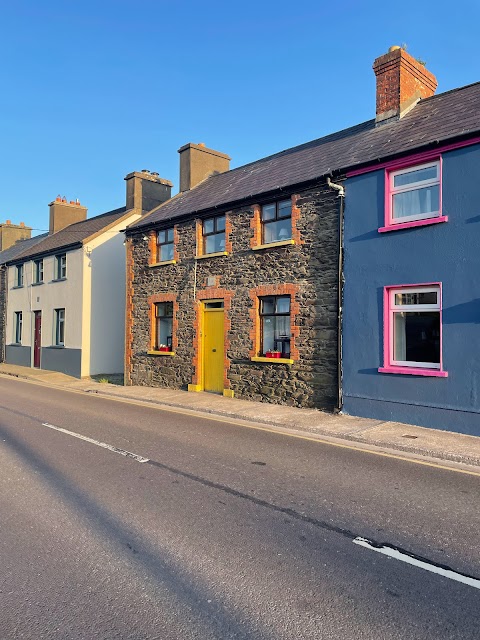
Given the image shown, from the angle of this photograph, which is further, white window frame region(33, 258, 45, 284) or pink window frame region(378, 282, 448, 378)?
white window frame region(33, 258, 45, 284)

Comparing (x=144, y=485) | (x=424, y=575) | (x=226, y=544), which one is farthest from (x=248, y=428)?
(x=424, y=575)

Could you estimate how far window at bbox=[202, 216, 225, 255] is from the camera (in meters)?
14.7

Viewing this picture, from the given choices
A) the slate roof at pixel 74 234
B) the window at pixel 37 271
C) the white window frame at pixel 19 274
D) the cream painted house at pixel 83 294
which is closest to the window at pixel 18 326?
the cream painted house at pixel 83 294

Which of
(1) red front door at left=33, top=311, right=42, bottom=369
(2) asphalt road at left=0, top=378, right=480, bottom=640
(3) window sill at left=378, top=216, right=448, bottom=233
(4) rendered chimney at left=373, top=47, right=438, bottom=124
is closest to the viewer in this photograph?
(2) asphalt road at left=0, top=378, right=480, bottom=640

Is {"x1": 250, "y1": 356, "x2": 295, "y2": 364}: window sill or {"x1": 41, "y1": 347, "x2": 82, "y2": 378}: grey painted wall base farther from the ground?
{"x1": 250, "y1": 356, "x2": 295, "y2": 364}: window sill

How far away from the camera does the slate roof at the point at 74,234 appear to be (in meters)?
22.4

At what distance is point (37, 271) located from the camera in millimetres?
24953

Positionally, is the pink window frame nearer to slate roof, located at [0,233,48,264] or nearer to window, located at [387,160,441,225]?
window, located at [387,160,441,225]

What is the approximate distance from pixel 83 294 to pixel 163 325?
5.96m

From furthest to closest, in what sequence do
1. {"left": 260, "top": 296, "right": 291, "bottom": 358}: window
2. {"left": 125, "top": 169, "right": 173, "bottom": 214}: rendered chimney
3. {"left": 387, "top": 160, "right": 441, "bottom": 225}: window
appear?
{"left": 125, "top": 169, "right": 173, "bottom": 214}: rendered chimney < {"left": 260, "top": 296, "right": 291, "bottom": 358}: window < {"left": 387, "top": 160, "right": 441, "bottom": 225}: window

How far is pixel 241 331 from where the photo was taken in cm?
1374

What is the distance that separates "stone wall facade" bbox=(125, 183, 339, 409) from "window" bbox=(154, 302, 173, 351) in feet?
0.84

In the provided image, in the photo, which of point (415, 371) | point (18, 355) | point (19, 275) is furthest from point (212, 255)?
point (19, 275)

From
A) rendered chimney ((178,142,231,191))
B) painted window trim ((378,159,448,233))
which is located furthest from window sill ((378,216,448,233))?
rendered chimney ((178,142,231,191))
